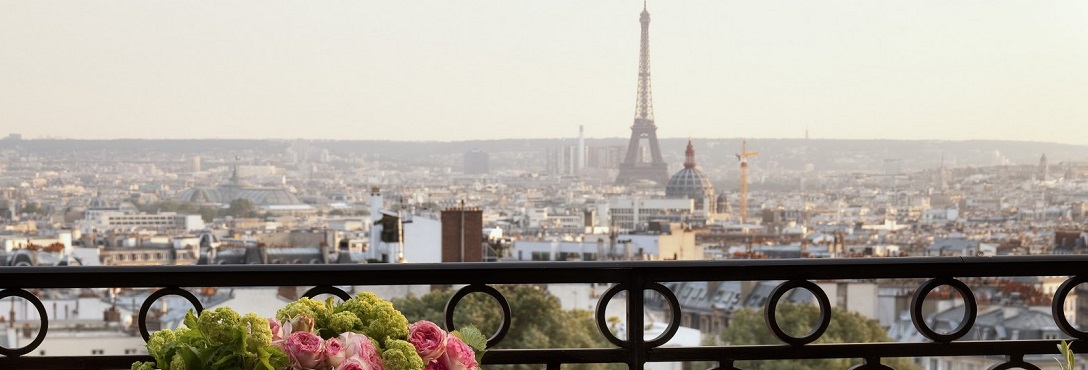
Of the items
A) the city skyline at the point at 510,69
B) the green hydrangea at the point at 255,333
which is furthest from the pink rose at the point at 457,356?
the city skyline at the point at 510,69

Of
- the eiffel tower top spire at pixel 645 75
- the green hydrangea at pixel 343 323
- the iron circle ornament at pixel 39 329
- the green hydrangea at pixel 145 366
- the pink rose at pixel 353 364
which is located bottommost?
the iron circle ornament at pixel 39 329

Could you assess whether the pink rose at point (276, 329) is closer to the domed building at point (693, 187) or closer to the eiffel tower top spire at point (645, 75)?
the domed building at point (693, 187)

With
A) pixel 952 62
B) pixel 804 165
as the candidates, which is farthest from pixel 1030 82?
pixel 804 165

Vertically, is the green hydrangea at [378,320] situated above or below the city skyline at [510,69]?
below

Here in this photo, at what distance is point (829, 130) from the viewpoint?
1087 inches

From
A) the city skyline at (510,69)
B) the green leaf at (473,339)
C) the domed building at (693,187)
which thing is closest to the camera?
the green leaf at (473,339)

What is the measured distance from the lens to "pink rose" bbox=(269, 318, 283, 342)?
1.97ft

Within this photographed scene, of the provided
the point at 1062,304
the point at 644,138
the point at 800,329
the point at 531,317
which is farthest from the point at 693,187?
the point at 1062,304

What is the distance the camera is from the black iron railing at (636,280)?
99 centimetres

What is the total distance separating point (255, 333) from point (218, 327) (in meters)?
0.02

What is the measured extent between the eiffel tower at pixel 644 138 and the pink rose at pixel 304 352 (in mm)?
28428

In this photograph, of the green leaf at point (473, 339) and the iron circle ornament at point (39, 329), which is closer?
the green leaf at point (473, 339)

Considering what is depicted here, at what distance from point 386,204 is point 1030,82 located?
1700 cm

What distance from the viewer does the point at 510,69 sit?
28.6 meters
